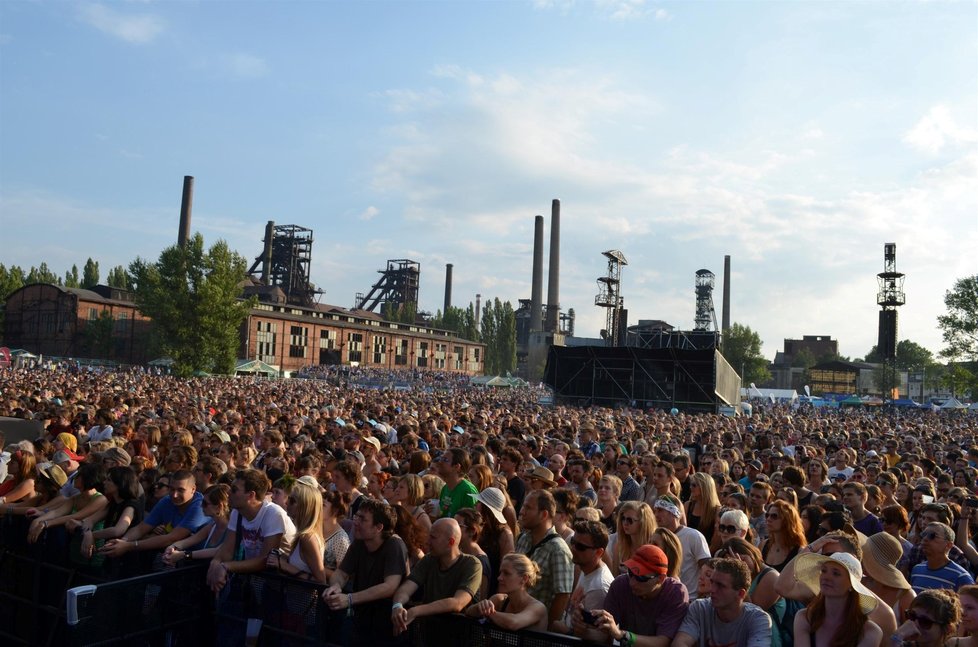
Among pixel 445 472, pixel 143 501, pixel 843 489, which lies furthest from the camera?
pixel 843 489

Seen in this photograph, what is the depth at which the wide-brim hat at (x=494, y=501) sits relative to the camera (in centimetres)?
545

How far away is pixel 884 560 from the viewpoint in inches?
183

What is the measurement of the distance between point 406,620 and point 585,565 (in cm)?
119

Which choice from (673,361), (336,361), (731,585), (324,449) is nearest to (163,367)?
(336,361)

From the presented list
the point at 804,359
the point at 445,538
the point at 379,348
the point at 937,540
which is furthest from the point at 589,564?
the point at 804,359

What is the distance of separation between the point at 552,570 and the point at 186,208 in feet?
253

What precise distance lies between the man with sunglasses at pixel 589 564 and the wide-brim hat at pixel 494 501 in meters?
0.96

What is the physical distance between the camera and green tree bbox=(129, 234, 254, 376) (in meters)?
52.4

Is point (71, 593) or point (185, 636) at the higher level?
point (71, 593)

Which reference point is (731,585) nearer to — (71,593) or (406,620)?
(406,620)

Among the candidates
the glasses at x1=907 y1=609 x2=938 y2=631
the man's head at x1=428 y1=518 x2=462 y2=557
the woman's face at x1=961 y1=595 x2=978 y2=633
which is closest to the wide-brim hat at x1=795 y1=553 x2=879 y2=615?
the glasses at x1=907 y1=609 x2=938 y2=631

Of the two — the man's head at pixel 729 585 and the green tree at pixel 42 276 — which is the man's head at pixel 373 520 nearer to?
the man's head at pixel 729 585

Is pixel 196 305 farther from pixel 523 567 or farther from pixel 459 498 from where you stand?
pixel 523 567

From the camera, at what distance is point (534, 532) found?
202 inches
